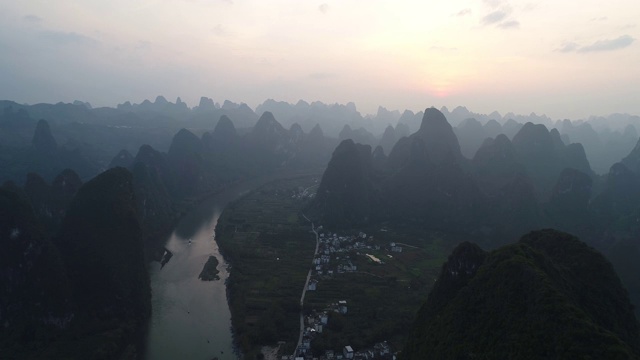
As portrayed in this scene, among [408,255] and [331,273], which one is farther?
[408,255]

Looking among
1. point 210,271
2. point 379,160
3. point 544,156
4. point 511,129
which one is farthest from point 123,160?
point 511,129

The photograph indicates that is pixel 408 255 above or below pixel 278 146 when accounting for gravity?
below

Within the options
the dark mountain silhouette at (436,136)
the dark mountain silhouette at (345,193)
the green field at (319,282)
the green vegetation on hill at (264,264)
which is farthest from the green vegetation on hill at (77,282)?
the dark mountain silhouette at (436,136)

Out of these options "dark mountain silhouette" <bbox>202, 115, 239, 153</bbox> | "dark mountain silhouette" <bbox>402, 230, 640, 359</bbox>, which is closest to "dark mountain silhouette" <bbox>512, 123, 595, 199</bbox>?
"dark mountain silhouette" <bbox>402, 230, 640, 359</bbox>

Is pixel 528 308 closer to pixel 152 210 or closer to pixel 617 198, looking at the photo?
pixel 152 210

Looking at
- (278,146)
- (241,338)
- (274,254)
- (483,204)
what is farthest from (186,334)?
Result: (278,146)

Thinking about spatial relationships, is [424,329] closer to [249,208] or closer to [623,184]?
[249,208]

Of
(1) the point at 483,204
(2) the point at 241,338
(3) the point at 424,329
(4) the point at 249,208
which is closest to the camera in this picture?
(3) the point at 424,329

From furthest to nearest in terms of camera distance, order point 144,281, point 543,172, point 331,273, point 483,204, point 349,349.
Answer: point 543,172 → point 483,204 → point 331,273 → point 144,281 → point 349,349
